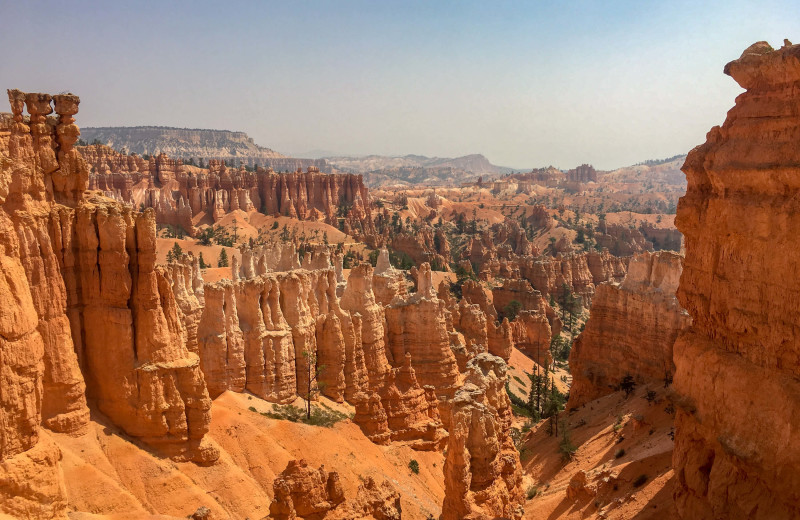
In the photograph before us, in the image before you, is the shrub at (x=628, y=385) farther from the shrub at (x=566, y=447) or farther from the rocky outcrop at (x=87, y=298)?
the rocky outcrop at (x=87, y=298)

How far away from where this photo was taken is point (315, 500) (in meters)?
16.1

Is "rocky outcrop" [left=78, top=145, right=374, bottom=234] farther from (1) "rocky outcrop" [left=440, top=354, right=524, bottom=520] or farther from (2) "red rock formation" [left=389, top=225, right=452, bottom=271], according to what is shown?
(1) "rocky outcrop" [left=440, top=354, right=524, bottom=520]

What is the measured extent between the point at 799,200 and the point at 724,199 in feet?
5.70

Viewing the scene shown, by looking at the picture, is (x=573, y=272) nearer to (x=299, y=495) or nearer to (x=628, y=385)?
(x=628, y=385)

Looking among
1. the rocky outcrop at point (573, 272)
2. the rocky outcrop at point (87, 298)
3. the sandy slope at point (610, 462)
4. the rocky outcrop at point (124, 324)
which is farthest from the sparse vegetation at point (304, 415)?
the rocky outcrop at point (573, 272)

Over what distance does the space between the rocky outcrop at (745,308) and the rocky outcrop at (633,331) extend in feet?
52.5

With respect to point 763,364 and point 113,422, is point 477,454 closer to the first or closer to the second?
point 763,364

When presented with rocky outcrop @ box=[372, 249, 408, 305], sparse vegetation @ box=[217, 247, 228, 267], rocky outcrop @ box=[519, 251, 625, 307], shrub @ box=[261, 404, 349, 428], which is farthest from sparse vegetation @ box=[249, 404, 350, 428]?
rocky outcrop @ box=[519, 251, 625, 307]

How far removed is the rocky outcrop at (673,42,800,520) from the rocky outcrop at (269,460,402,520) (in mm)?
7646

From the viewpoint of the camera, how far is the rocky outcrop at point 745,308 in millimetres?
10648

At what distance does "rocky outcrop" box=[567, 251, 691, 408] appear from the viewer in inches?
1152

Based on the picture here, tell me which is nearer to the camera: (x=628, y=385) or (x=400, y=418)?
(x=400, y=418)

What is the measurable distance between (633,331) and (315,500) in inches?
797

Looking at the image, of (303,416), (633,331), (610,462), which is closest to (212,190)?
(303,416)
